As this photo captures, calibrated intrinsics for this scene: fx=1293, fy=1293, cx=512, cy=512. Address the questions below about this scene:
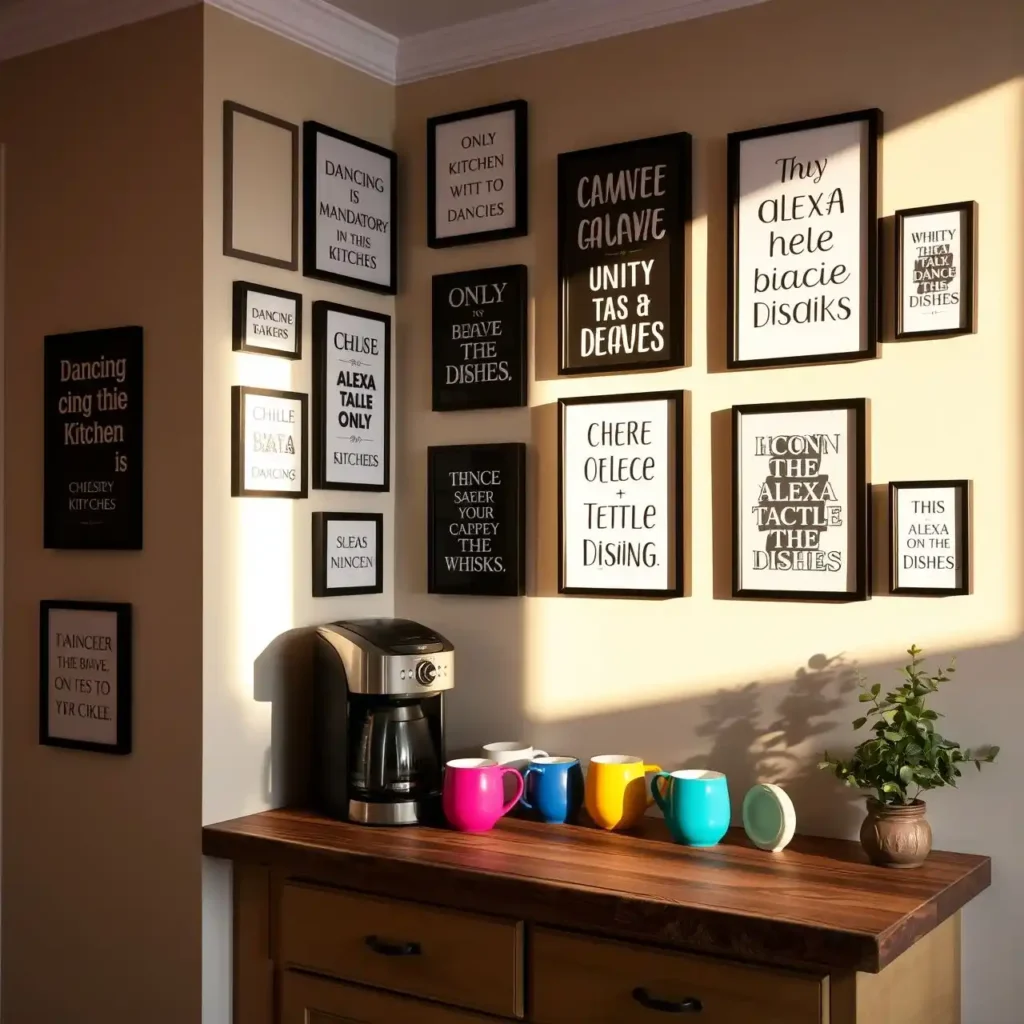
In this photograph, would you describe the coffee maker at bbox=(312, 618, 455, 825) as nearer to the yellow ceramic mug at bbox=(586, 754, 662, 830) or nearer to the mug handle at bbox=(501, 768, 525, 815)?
the mug handle at bbox=(501, 768, 525, 815)

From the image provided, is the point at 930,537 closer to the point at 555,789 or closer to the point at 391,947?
the point at 555,789

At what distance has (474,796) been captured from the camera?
94.9 inches

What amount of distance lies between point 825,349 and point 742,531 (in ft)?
1.23

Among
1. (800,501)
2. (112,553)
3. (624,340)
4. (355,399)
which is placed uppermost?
(624,340)

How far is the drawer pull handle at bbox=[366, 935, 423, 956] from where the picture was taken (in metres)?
2.23

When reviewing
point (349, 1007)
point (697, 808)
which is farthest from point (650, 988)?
point (349, 1007)

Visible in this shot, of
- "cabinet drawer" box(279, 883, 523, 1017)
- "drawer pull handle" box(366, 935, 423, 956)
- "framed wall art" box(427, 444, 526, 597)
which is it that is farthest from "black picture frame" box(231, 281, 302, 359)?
"drawer pull handle" box(366, 935, 423, 956)

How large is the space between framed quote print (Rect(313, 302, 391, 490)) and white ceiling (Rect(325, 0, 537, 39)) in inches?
24.3

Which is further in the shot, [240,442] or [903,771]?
[240,442]

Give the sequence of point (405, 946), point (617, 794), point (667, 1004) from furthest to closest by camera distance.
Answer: point (617, 794) < point (405, 946) < point (667, 1004)

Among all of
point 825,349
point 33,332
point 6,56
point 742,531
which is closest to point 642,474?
point 742,531

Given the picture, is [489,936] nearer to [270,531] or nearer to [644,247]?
[270,531]

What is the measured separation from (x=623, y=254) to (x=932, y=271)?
2.04 ft

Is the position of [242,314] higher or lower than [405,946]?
higher
